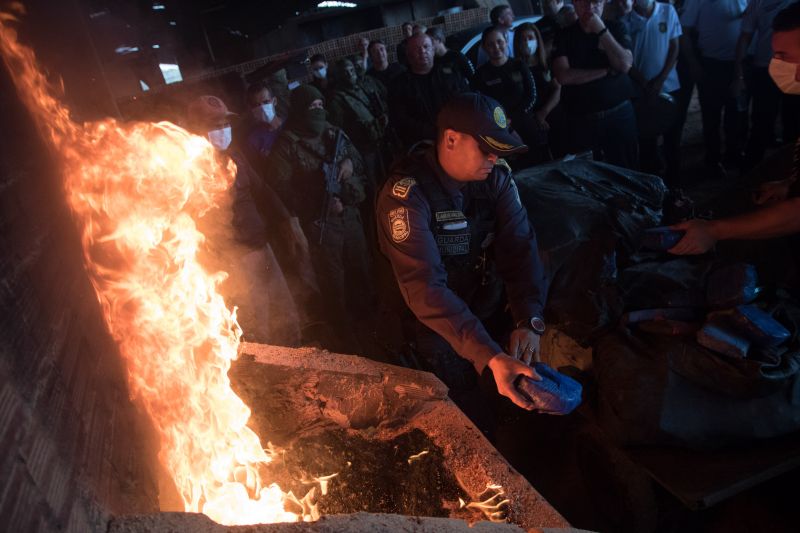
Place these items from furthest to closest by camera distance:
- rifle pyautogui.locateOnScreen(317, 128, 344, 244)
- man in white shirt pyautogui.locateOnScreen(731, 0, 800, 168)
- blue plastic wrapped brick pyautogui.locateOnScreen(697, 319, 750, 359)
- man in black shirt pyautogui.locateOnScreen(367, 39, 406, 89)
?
man in black shirt pyautogui.locateOnScreen(367, 39, 406, 89), man in white shirt pyautogui.locateOnScreen(731, 0, 800, 168), rifle pyautogui.locateOnScreen(317, 128, 344, 244), blue plastic wrapped brick pyautogui.locateOnScreen(697, 319, 750, 359)

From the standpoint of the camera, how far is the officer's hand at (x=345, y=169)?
570 cm

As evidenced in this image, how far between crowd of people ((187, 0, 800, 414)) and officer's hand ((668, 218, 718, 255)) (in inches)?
37.4

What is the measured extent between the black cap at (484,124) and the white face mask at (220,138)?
7.85 ft

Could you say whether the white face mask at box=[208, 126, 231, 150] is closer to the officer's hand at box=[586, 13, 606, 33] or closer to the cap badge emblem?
the cap badge emblem

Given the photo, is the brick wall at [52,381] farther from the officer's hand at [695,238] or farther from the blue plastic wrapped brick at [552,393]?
the officer's hand at [695,238]

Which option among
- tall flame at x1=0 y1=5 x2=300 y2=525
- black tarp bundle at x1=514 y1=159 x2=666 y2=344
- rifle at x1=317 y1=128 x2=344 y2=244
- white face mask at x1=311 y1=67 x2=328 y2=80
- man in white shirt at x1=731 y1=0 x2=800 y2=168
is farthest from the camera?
white face mask at x1=311 y1=67 x2=328 y2=80

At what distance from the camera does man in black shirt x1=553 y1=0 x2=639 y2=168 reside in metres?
5.85

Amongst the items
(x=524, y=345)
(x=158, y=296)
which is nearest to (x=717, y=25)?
(x=524, y=345)

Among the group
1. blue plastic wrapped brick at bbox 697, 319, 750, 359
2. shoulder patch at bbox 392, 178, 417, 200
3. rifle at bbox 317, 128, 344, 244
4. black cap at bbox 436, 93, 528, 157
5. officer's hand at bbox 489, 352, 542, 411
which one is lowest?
blue plastic wrapped brick at bbox 697, 319, 750, 359

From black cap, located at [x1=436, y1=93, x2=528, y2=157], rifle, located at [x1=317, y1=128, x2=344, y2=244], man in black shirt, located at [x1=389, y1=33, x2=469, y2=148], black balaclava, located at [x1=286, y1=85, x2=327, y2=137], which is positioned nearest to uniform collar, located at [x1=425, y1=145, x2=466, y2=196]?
black cap, located at [x1=436, y1=93, x2=528, y2=157]

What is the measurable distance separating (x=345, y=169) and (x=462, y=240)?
2707 mm

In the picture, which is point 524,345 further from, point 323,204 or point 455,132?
point 323,204

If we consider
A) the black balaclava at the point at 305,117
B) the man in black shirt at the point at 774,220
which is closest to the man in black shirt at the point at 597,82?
the man in black shirt at the point at 774,220

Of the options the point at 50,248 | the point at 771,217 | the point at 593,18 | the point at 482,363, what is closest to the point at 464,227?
the point at 482,363
